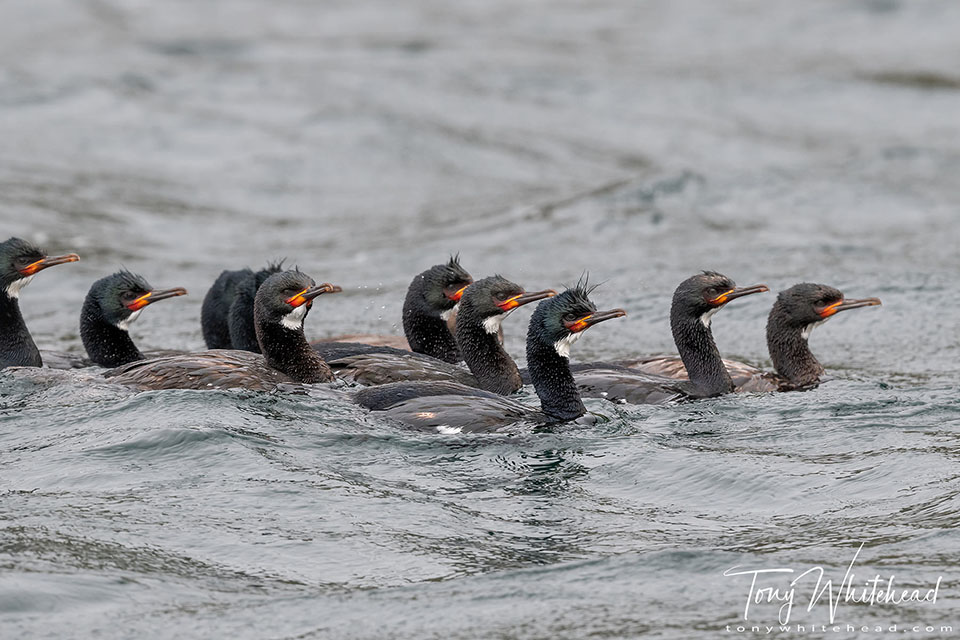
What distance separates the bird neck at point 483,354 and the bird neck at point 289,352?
121 cm

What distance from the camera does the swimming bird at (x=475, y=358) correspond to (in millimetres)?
12125

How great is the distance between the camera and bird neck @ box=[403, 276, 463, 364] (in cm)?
1345

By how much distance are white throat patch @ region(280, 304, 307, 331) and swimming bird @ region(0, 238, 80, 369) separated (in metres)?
1.93

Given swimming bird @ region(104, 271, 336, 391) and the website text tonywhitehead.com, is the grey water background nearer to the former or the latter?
the website text tonywhitehead.com

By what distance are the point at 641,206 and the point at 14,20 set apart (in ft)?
55.5

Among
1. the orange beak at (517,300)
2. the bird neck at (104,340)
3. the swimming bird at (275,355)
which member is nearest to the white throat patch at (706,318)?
the orange beak at (517,300)

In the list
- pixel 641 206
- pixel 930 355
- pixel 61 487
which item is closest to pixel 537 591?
pixel 61 487

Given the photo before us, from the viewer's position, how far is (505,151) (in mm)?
26047

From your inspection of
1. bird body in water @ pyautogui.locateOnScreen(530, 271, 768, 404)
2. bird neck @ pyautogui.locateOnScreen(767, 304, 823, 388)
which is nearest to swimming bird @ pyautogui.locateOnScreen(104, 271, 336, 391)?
bird body in water @ pyautogui.locateOnScreen(530, 271, 768, 404)

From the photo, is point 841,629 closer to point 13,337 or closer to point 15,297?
point 13,337

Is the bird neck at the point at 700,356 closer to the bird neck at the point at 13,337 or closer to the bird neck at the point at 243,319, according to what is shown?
the bird neck at the point at 243,319

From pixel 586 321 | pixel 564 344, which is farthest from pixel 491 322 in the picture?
pixel 586 321

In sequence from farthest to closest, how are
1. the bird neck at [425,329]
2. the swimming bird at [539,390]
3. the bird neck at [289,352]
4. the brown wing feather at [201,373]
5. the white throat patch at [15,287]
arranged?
the bird neck at [425,329] < the white throat patch at [15,287] < the bird neck at [289,352] < the brown wing feather at [201,373] < the swimming bird at [539,390]
